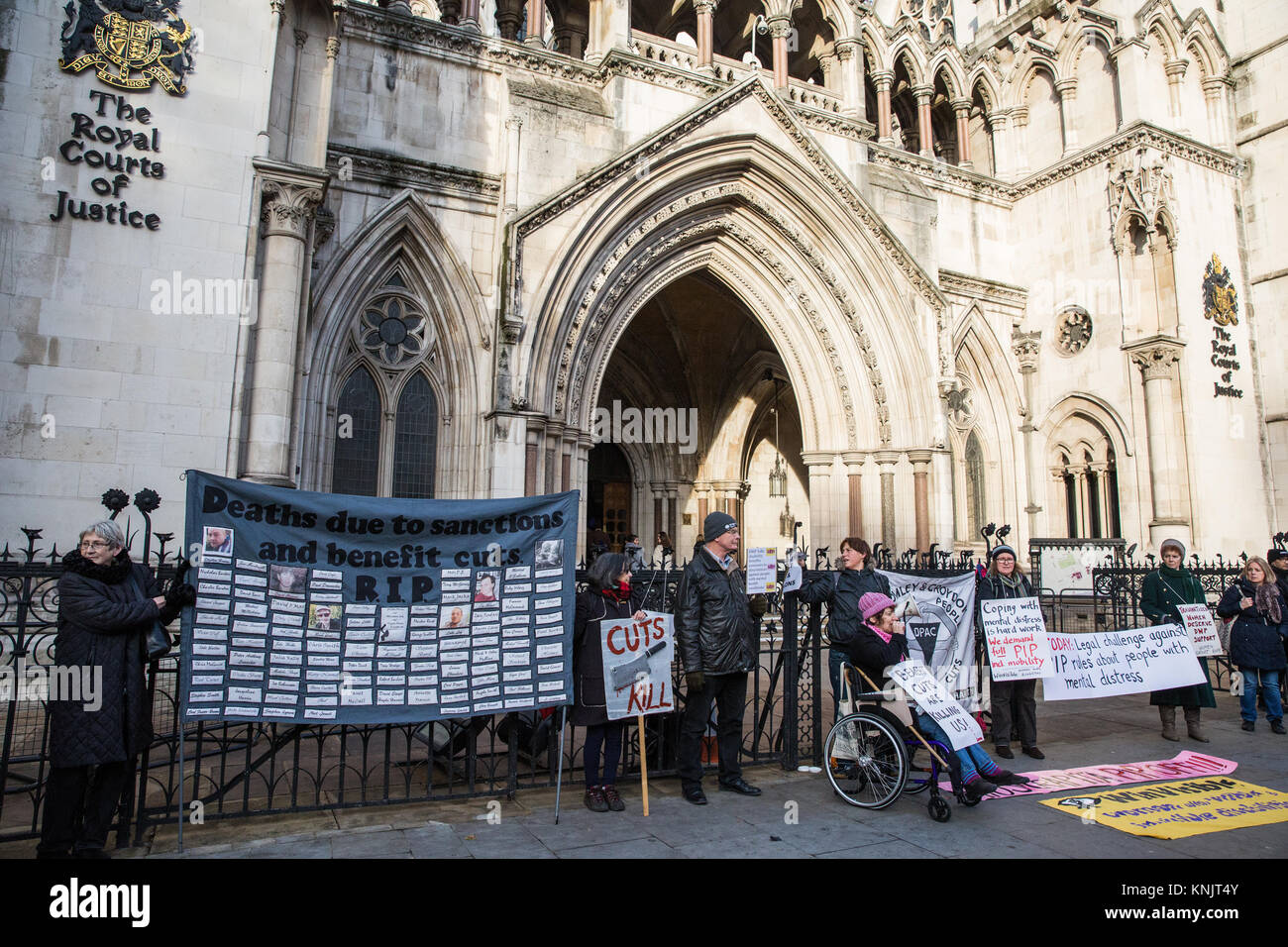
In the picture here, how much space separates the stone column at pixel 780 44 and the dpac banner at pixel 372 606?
15.5 meters

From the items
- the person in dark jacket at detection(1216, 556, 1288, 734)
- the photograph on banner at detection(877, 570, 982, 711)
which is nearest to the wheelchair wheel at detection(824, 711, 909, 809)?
the photograph on banner at detection(877, 570, 982, 711)

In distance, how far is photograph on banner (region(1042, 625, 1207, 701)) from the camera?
26.6ft

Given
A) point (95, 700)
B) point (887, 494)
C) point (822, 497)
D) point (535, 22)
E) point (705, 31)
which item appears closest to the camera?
point (95, 700)

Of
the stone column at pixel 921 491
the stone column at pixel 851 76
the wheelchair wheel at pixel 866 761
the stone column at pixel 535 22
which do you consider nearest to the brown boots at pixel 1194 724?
the wheelchair wheel at pixel 866 761

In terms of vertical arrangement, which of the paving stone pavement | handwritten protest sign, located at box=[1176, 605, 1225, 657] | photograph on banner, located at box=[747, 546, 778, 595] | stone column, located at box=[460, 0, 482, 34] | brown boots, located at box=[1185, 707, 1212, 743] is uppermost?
stone column, located at box=[460, 0, 482, 34]

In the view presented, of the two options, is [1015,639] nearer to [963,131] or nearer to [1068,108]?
[963,131]

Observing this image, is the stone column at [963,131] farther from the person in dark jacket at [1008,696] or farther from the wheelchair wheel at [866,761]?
the wheelchair wheel at [866,761]

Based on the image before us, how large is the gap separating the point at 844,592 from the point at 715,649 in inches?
64.9

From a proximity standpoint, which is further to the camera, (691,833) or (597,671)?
(597,671)

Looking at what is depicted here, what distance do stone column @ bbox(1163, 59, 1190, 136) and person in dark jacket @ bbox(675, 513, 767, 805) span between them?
823 inches

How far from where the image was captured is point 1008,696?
25.2ft

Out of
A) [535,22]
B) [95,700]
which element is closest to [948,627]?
[95,700]

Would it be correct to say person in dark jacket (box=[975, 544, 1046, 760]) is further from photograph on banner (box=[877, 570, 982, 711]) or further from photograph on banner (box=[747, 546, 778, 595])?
photograph on banner (box=[747, 546, 778, 595])
